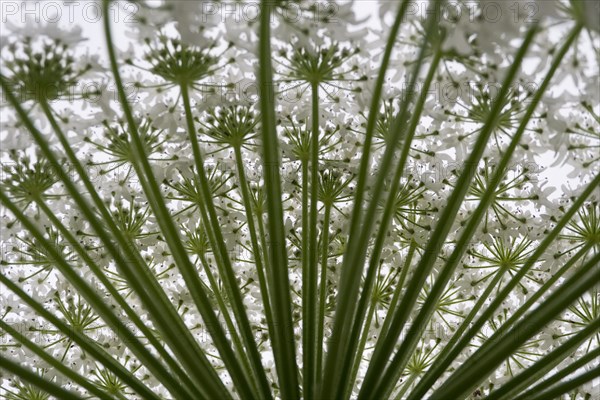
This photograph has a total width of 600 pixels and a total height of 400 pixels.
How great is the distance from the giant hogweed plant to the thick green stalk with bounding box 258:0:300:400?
0.05 ft

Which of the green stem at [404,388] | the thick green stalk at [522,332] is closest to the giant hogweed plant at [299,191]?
the thick green stalk at [522,332]

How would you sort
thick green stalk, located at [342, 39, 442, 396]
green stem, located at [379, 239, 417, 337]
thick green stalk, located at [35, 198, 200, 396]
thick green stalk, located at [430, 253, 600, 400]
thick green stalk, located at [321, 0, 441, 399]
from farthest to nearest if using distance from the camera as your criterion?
green stem, located at [379, 239, 417, 337]
thick green stalk, located at [35, 198, 200, 396]
thick green stalk, located at [342, 39, 442, 396]
thick green stalk, located at [430, 253, 600, 400]
thick green stalk, located at [321, 0, 441, 399]

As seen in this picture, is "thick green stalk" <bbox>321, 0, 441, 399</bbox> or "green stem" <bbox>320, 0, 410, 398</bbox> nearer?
"thick green stalk" <bbox>321, 0, 441, 399</bbox>

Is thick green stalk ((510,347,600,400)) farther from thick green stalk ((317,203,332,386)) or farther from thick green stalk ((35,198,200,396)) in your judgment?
thick green stalk ((35,198,200,396))

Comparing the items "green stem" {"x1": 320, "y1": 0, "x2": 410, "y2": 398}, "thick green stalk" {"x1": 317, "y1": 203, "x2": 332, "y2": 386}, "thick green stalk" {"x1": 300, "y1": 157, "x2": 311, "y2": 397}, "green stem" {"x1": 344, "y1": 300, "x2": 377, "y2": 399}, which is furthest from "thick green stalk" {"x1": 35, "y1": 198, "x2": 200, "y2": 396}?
"green stem" {"x1": 344, "y1": 300, "x2": 377, "y2": 399}

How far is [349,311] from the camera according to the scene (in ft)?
15.0

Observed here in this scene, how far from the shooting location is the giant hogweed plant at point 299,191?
4.58 meters

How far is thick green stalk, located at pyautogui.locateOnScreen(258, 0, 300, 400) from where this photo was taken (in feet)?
14.9

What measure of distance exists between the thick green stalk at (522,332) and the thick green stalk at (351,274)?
0.70 metres

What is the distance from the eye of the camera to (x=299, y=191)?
667 centimetres

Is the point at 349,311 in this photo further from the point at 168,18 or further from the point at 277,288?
the point at 168,18

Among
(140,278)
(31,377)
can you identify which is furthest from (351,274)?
(31,377)

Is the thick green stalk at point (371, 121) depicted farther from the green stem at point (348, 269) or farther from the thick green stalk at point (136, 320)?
the thick green stalk at point (136, 320)

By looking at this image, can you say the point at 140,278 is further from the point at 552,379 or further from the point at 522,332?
the point at 552,379
